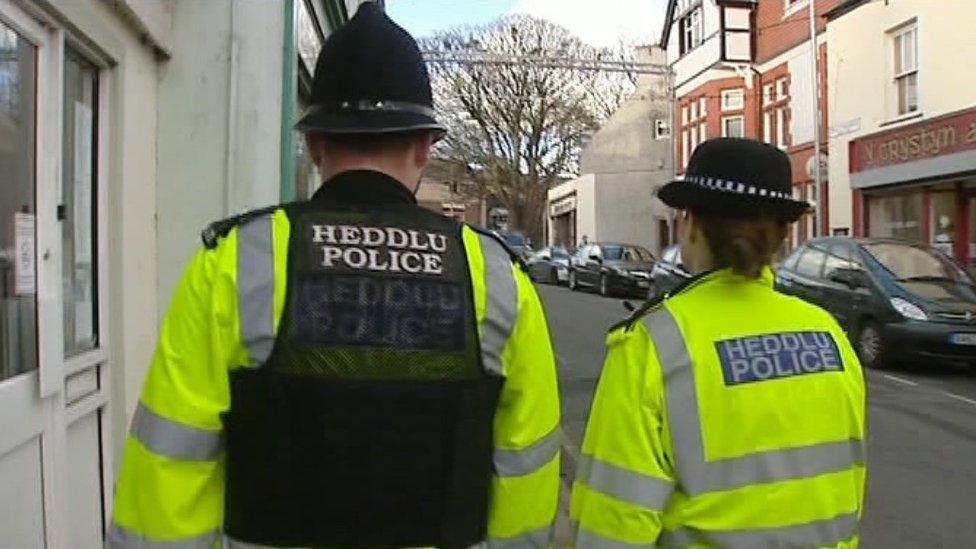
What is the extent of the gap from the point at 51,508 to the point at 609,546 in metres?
2.07

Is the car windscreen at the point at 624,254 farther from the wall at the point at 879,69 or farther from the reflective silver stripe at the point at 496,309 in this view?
the reflective silver stripe at the point at 496,309

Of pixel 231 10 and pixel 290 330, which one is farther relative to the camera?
pixel 231 10

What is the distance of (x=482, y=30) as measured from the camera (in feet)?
148

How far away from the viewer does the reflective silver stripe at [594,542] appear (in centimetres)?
198

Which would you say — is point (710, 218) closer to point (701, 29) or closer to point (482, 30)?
point (701, 29)

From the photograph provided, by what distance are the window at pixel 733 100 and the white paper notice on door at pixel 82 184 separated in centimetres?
2902

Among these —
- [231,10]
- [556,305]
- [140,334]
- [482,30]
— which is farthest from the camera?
[482,30]

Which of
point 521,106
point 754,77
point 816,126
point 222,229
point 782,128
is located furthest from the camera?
point 521,106

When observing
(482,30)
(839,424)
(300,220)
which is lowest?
(839,424)

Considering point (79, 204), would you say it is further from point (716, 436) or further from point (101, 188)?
point (716, 436)

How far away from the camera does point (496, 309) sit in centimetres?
191

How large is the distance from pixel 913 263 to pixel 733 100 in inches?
777

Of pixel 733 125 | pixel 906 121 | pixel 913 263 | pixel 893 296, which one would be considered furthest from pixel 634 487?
pixel 733 125

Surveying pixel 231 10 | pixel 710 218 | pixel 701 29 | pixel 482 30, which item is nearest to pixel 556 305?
pixel 701 29
